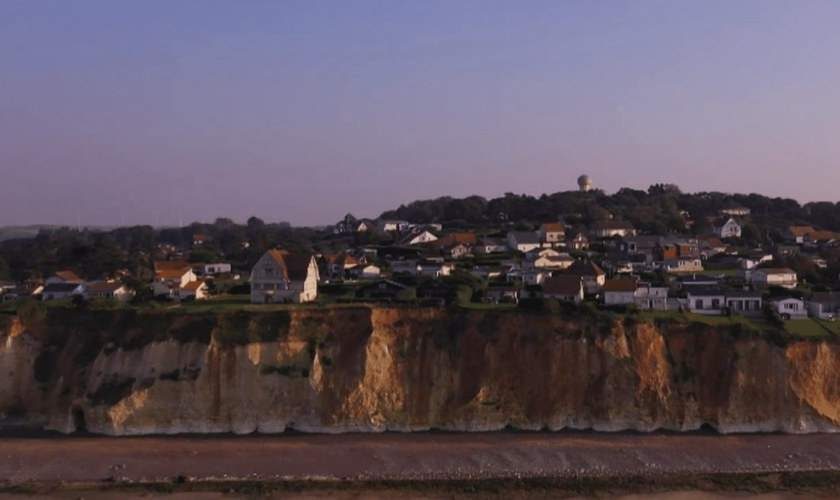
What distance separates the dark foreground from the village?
20.4ft

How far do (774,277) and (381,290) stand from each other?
18.9 metres

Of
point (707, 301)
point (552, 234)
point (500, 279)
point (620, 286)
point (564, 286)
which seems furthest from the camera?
point (552, 234)

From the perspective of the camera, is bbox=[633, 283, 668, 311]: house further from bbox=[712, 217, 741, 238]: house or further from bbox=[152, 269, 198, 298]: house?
bbox=[712, 217, 741, 238]: house

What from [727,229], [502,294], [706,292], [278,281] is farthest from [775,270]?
[278,281]

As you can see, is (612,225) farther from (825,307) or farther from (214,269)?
(214,269)

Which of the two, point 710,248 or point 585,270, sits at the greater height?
point 710,248

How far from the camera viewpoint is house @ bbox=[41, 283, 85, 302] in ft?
96.8

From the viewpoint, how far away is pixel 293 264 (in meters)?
28.8

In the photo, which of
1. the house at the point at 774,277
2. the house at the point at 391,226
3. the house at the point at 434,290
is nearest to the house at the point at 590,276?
the house at the point at 434,290

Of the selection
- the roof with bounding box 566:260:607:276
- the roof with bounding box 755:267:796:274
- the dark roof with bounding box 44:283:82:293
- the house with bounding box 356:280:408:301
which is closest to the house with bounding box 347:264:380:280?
the house with bounding box 356:280:408:301

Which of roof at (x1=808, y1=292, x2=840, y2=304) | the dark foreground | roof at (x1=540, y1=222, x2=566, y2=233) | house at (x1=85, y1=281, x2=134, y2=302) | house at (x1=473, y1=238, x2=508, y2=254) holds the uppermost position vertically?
roof at (x1=540, y1=222, x2=566, y2=233)

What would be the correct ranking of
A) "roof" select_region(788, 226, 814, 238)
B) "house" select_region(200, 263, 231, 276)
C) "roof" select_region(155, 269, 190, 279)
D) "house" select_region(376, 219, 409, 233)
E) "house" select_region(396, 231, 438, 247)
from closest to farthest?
"roof" select_region(155, 269, 190, 279), "house" select_region(200, 263, 231, 276), "house" select_region(396, 231, 438, 247), "roof" select_region(788, 226, 814, 238), "house" select_region(376, 219, 409, 233)

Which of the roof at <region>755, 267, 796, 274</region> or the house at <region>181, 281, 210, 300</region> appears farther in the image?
the roof at <region>755, 267, 796, 274</region>

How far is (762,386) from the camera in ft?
71.5
